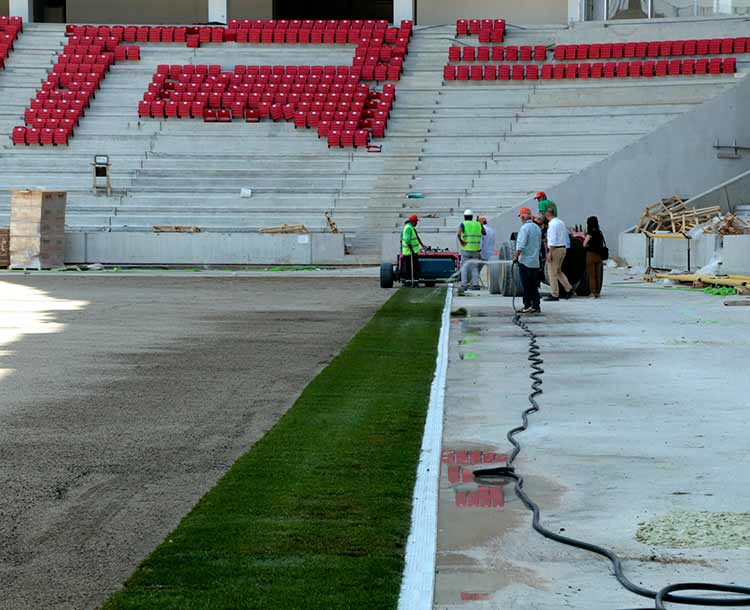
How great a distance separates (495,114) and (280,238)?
34.1 ft

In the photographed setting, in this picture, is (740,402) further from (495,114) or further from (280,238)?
(495,114)

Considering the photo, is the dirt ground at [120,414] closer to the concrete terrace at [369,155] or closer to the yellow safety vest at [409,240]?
the yellow safety vest at [409,240]

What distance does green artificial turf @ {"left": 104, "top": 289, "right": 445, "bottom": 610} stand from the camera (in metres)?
5.09

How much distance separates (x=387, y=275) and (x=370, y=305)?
200 inches

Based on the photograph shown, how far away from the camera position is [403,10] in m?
51.4

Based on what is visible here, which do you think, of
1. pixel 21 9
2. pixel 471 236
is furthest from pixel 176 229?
pixel 21 9

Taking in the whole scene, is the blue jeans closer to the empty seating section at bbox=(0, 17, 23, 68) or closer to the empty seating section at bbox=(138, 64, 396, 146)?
the empty seating section at bbox=(138, 64, 396, 146)

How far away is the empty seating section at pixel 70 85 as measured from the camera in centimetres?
4528

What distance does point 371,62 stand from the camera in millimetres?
48219

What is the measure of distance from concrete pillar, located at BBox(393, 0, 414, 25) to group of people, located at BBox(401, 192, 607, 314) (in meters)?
25.8

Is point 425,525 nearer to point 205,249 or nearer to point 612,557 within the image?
point 612,557

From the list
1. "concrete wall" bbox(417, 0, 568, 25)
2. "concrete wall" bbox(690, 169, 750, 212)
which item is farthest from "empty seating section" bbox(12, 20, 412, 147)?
"concrete wall" bbox(690, 169, 750, 212)

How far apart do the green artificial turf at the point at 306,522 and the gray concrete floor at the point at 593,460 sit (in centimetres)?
27

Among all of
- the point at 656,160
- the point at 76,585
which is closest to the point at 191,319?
the point at 76,585
